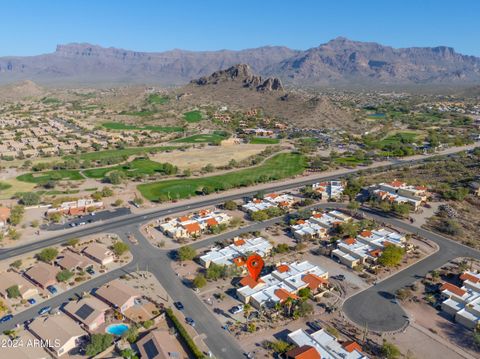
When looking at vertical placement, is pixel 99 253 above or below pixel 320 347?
above

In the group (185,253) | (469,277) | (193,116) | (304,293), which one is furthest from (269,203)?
(193,116)

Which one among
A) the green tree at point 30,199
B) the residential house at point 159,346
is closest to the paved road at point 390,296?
the residential house at point 159,346

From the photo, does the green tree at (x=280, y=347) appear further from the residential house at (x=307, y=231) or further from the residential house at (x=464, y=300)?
the residential house at (x=307, y=231)

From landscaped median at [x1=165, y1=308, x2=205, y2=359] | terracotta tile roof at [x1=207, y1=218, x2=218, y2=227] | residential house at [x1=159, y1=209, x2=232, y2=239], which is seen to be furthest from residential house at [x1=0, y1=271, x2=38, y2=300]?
terracotta tile roof at [x1=207, y1=218, x2=218, y2=227]

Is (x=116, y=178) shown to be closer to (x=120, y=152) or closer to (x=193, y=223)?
(x=193, y=223)

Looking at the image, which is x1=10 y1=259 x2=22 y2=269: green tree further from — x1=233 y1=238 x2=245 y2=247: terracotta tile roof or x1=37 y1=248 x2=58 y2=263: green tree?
x1=233 y1=238 x2=245 y2=247: terracotta tile roof

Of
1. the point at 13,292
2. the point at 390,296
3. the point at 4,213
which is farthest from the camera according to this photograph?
the point at 4,213

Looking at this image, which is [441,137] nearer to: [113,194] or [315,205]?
[315,205]
